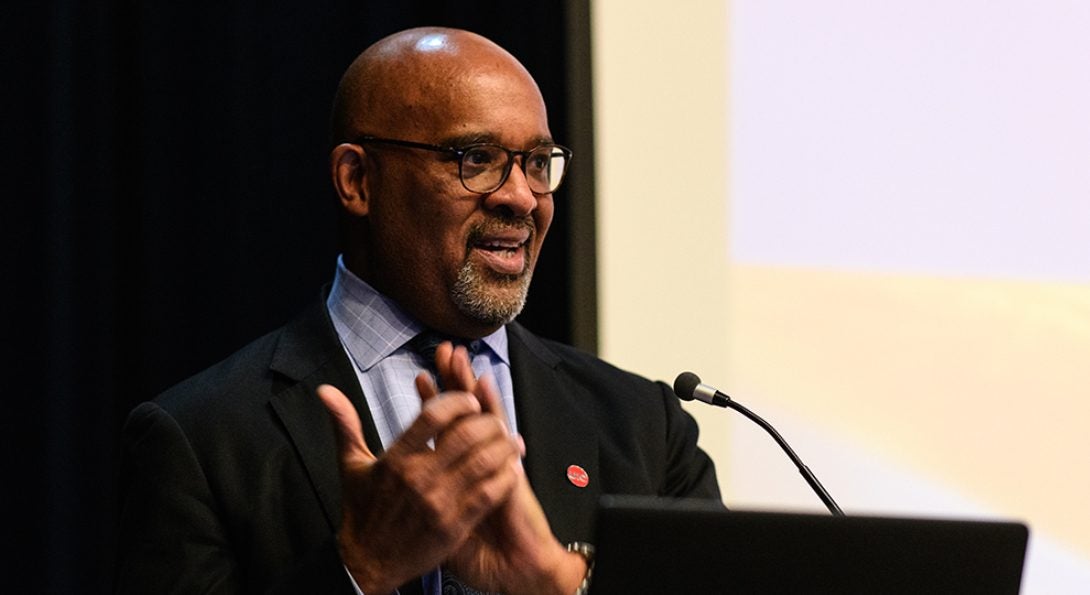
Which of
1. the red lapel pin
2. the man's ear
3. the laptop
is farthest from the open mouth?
the laptop

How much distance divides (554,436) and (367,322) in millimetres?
346

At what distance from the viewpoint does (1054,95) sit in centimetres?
287

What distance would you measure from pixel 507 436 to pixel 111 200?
72.0 inches

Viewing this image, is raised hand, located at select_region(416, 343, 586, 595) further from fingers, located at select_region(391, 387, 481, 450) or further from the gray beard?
the gray beard

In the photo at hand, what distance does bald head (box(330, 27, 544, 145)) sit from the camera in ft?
7.18

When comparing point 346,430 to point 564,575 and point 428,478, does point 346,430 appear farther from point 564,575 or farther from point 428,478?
point 564,575

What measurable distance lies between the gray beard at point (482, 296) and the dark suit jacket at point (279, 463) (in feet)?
0.49

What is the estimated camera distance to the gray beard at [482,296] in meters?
2.18

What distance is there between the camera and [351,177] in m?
2.28

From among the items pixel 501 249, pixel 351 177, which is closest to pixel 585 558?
→ pixel 501 249

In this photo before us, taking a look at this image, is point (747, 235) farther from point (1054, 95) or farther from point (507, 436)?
point (507, 436)

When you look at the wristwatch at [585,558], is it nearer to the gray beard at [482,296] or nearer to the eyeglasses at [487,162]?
the gray beard at [482,296]

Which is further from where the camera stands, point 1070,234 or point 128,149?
point 128,149

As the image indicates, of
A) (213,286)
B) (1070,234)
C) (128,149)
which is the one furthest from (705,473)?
(128,149)
